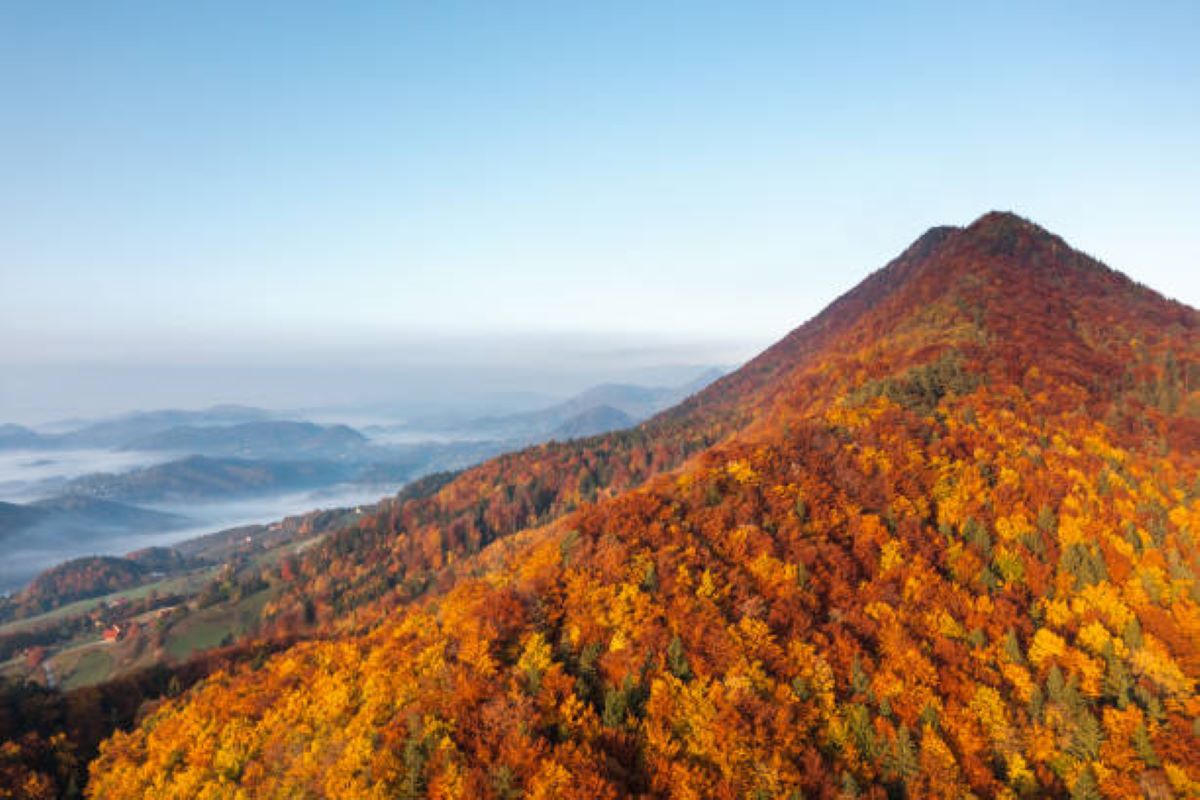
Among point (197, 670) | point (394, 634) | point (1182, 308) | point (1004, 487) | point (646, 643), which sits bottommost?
point (197, 670)

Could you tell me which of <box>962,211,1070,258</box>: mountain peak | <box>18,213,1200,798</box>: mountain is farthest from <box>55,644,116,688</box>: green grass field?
<box>962,211,1070,258</box>: mountain peak

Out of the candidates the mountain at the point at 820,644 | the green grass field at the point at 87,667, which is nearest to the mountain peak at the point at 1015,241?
the mountain at the point at 820,644

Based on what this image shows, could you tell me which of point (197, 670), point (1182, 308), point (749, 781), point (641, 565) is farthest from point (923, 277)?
point (197, 670)

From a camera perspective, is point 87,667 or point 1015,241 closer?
point 87,667

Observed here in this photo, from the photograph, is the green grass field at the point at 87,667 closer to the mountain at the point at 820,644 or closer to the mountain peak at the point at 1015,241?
the mountain at the point at 820,644

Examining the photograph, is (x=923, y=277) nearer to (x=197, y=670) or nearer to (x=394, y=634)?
(x=394, y=634)

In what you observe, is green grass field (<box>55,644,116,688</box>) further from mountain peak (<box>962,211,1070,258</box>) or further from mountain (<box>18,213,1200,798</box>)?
mountain peak (<box>962,211,1070,258</box>)

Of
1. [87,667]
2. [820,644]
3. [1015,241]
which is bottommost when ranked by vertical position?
[87,667]

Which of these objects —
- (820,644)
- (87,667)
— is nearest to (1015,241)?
(820,644)

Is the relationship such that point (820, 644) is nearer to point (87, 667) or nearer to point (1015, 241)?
point (1015, 241)
